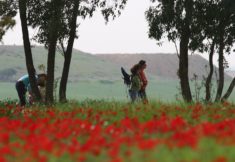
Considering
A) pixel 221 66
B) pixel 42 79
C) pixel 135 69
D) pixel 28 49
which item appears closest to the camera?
pixel 135 69

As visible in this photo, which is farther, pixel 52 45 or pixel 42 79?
pixel 42 79

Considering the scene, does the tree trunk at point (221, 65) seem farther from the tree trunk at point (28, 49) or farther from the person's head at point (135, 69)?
the tree trunk at point (28, 49)

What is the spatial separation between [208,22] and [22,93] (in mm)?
10867

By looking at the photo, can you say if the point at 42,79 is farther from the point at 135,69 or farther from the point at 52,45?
the point at 135,69

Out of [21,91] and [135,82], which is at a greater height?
[135,82]

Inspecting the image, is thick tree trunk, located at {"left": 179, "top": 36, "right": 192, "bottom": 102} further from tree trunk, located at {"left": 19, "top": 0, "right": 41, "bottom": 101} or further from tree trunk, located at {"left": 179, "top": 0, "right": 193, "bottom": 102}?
tree trunk, located at {"left": 19, "top": 0, "right": 41, "bottom": 101}

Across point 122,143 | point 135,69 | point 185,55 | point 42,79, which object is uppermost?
point 185,55

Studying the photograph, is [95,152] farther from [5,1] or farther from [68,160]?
[5,1]

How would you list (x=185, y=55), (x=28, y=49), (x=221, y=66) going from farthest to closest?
(x=221, y=66), (x=185, y=55), (x=28, y=49)

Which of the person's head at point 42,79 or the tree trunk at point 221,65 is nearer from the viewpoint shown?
the person's head at point 42,79

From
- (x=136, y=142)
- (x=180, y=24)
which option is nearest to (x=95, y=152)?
(x=136, y=142)

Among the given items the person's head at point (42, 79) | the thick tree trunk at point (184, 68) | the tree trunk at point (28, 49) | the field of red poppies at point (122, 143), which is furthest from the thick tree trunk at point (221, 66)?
the field of red poppies at point (122, 143)

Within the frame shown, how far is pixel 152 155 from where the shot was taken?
6.51 m

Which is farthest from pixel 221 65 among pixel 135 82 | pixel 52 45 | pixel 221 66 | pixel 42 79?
pixel 42 79
